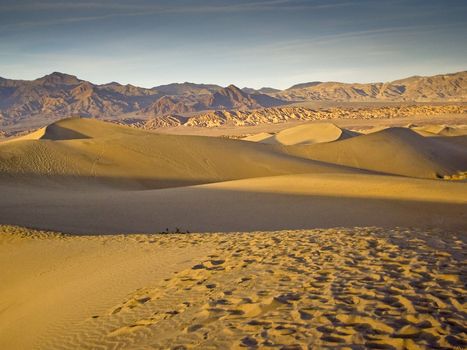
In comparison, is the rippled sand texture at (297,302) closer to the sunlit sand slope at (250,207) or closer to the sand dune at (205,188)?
the sunlit sand slope at (250,207)

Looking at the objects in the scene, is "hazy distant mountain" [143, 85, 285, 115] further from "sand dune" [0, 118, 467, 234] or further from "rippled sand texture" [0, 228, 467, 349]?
"rippled sand texture" [0, 228, 467, 349]

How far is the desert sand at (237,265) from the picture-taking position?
16.5 ft

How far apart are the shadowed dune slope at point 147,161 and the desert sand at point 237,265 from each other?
9.38 feet

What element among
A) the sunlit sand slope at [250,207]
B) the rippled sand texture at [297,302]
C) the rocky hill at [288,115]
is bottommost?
the sunlit sand slope at [250,207]

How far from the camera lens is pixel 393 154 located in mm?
42000

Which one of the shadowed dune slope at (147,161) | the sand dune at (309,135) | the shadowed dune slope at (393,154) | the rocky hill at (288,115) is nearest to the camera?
the shadowed dune slope at (147,161)

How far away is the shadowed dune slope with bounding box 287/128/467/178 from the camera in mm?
38969

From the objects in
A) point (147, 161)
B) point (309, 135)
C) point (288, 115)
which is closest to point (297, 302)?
point (147, 161)

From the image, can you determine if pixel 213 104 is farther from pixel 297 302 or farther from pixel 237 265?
pixel 297 302

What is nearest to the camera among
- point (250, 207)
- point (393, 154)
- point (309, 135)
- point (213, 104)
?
point (250, 207)

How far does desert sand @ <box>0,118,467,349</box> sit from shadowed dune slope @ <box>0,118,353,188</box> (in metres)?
2.86

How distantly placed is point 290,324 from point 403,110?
122563 mm

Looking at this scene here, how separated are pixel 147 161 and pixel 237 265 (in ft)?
80.7

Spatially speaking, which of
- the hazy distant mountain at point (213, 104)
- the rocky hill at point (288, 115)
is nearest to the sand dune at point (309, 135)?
the rocky hill at point (288, 115)
